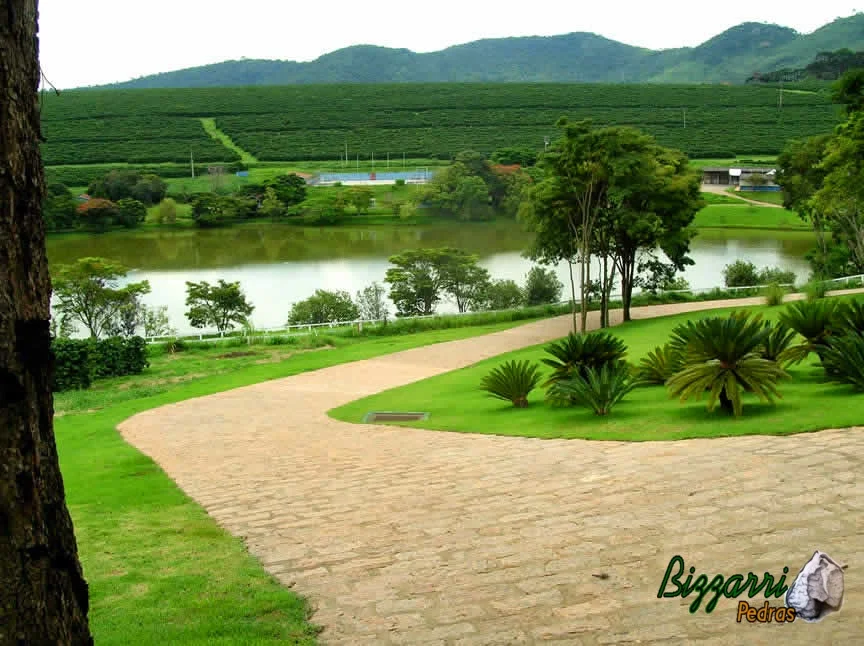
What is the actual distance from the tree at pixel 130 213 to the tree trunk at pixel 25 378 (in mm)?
70896

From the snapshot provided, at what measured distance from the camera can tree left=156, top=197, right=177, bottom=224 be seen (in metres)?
72.6

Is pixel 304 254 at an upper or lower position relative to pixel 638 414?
lower

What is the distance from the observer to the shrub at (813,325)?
11457 millimetres

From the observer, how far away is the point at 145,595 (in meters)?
6.44

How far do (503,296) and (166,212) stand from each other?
140 ft

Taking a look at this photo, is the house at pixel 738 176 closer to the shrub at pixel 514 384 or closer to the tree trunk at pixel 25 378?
the shrub at pixel 514 384

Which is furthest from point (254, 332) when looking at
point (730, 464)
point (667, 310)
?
point (730, 464)

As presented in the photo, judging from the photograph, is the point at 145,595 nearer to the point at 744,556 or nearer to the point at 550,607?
the point at 550,607

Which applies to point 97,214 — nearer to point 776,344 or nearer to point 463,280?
point 463,280

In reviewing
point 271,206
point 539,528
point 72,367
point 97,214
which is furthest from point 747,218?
point 539,528

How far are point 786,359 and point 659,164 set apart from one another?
61.1ft

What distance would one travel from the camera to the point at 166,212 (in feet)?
238

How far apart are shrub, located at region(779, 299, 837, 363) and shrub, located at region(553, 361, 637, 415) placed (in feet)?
6.80
